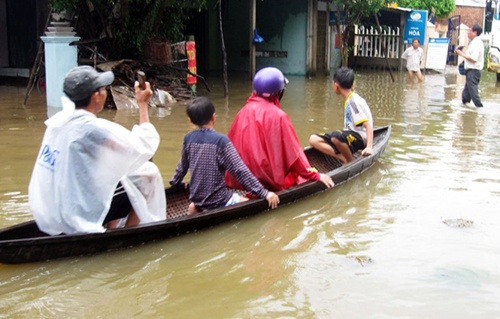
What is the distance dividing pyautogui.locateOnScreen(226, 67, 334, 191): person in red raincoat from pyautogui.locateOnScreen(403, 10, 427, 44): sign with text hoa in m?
18.2

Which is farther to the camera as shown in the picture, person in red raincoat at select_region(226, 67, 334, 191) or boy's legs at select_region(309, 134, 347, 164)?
boy's legs at select_region(309, 134, 347, 164)

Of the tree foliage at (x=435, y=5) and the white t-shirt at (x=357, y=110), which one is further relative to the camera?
the tree foliage at (x=435, y=5)

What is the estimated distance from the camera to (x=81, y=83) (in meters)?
3.85

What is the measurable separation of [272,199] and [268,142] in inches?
22.5

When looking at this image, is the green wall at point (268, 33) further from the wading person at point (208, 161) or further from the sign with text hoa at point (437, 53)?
the wading person at point (208, 161)

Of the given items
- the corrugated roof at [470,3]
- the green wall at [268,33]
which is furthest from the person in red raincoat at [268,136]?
the corrugated roof at [470,3]

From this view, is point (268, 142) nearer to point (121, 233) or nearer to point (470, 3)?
point (121, 233)

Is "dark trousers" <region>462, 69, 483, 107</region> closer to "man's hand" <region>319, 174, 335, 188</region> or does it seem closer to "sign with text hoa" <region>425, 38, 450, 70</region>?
"man's hand" <region>319, 174, 335, 188</region>

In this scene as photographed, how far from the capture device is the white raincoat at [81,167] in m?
3.89

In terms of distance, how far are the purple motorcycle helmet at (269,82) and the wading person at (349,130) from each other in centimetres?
134

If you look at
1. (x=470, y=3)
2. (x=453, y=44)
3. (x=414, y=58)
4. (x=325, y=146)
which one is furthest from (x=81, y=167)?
(x=470, y=3)

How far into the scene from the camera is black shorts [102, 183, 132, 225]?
4250mm

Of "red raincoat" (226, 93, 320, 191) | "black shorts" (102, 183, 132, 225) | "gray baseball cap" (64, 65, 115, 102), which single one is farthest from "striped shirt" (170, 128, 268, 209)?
"gray baseball cap" (64, 65, 115, 102)

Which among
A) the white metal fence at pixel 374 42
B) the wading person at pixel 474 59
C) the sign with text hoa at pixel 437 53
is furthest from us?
the white metal fence at pixel 374 42
